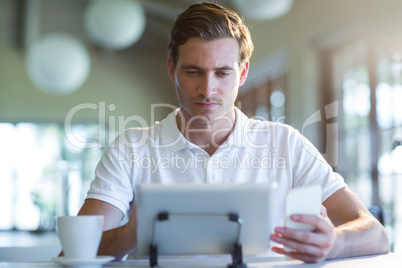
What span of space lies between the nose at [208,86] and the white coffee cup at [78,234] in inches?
24.9

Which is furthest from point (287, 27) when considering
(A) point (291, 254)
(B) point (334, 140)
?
(A) point (291, 254)

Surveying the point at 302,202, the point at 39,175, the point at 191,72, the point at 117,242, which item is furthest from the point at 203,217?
the point at 39,175

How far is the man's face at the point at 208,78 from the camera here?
1735mm

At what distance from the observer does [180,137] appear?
1817 millimetres

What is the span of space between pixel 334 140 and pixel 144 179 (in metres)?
3.05

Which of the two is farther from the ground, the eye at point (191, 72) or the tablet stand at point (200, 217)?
the eye at point (191, 72)

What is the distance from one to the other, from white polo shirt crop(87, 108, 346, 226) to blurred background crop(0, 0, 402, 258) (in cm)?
29

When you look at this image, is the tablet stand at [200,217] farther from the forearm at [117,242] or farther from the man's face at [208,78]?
the man's face at [208,78]

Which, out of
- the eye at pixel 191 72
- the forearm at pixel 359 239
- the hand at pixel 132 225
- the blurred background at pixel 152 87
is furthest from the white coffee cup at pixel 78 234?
the blurred background at pixel 152 87

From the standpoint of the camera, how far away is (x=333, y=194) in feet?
5.58

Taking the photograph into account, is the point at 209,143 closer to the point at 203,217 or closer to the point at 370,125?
the point at 203,217

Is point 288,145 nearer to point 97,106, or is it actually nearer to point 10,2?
point 10,2

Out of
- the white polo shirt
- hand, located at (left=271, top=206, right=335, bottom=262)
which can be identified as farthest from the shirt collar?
hand, located at (left=271, top=206, right=335, bottom=262)

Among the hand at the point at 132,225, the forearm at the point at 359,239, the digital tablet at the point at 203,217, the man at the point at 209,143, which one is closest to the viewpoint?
the digital tablet at the point at 203,217
